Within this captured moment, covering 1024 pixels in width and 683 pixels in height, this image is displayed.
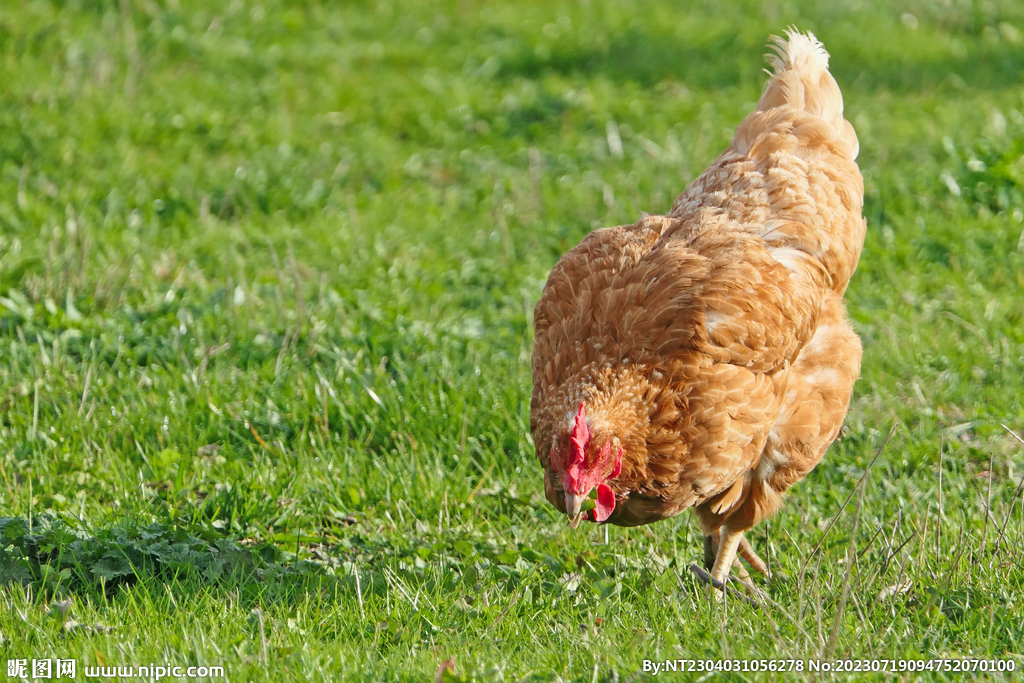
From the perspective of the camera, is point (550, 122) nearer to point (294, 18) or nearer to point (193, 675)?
point (294, 18)

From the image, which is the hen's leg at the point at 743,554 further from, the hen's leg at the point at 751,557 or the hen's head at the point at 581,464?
the hen's head at the point at 581,464

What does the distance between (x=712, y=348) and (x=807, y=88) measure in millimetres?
1854

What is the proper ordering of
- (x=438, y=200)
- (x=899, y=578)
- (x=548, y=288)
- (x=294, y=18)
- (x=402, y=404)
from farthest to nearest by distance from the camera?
1. (x=294, y=18)
2. (x=438, y=200)
3. (x=402, y=404)
4. (x=548, y=288)
5. (x=899, y=578)

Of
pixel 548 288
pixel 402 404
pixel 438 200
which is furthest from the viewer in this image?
pixel 438 200

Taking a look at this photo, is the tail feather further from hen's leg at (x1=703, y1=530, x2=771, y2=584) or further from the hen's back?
hen's leg at (x1=703, y1=530, x2=771, y2=584)

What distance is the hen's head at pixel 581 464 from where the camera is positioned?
9.77 feet

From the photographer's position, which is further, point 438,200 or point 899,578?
point 438,200

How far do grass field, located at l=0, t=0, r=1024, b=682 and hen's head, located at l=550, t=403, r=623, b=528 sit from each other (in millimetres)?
427

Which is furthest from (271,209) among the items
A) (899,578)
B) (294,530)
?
(899,578)

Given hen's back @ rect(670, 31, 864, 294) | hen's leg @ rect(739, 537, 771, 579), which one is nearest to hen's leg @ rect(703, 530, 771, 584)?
hen's leg @ rect(739, 537, 771, 579)

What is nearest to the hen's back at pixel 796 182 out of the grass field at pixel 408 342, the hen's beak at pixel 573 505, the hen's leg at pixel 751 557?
the grass field at pixel 408 342

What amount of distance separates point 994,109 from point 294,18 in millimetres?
5839

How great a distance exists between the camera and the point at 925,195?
619 cm

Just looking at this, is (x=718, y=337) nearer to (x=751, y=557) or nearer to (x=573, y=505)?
(x=573, y=505)
